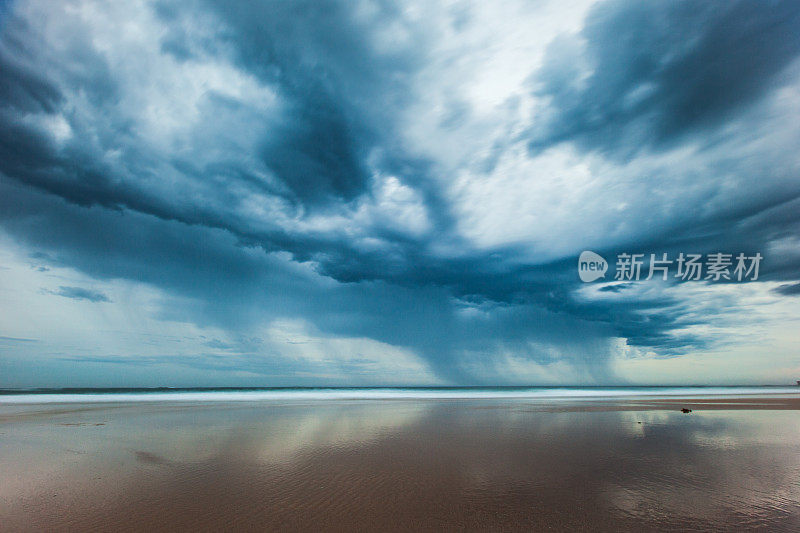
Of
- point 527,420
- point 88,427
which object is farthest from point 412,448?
point 88,427

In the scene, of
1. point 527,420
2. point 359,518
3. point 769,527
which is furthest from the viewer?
point 527,420

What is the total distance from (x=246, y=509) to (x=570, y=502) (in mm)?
4998

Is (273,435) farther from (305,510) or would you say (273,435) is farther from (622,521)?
(622,521)

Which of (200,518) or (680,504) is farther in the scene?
(680,504)

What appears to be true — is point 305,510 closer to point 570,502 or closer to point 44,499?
point 570,502

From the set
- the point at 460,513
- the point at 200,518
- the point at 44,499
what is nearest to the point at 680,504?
the point at 460,513

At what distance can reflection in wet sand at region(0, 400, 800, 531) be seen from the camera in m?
5.52

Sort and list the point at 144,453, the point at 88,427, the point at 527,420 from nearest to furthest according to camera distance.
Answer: the point at 144,453 → the point at 88,427 → the point at 527,420

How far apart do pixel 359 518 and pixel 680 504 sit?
16.2ft

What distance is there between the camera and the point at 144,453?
1002 cm

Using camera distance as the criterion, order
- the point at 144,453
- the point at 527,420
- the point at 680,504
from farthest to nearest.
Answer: the point at 527,420 → the point at 144,453 → the point at 680,504

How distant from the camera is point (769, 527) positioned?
5195 mm

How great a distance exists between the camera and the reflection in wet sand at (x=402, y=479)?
552cm

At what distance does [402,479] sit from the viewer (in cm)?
755
